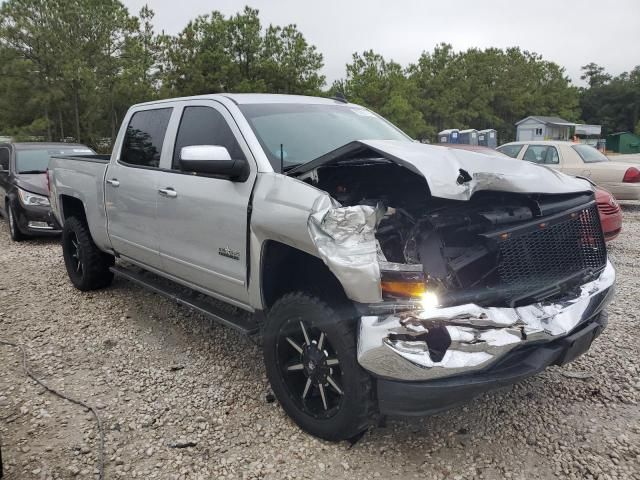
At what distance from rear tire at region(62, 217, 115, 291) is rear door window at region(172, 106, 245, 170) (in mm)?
1994

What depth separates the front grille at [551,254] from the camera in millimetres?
2554

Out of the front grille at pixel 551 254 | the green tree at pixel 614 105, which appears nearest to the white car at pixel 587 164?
the front grille at pixel 551 254

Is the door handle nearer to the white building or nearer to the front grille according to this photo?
the front grille

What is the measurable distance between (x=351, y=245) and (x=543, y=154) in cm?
974

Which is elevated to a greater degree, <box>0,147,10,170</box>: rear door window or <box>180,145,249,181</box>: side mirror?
<box>180,145,249,181</box>: side mirror

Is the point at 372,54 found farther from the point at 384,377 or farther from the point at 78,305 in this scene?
the point at 384,377

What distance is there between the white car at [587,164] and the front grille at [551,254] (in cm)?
792

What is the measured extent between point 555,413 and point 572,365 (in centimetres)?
77

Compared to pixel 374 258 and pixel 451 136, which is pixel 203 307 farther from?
pixel 451 136

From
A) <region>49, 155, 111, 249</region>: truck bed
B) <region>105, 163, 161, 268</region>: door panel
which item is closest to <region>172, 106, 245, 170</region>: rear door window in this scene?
<region>105, 163, 161, 268</region>: door panel

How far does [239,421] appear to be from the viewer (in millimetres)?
3051

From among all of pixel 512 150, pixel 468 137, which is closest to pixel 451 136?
pixel 468 137

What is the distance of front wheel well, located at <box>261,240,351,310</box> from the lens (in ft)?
9.23

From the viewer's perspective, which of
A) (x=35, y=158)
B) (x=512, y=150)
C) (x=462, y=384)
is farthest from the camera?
(x=512, y=150)
